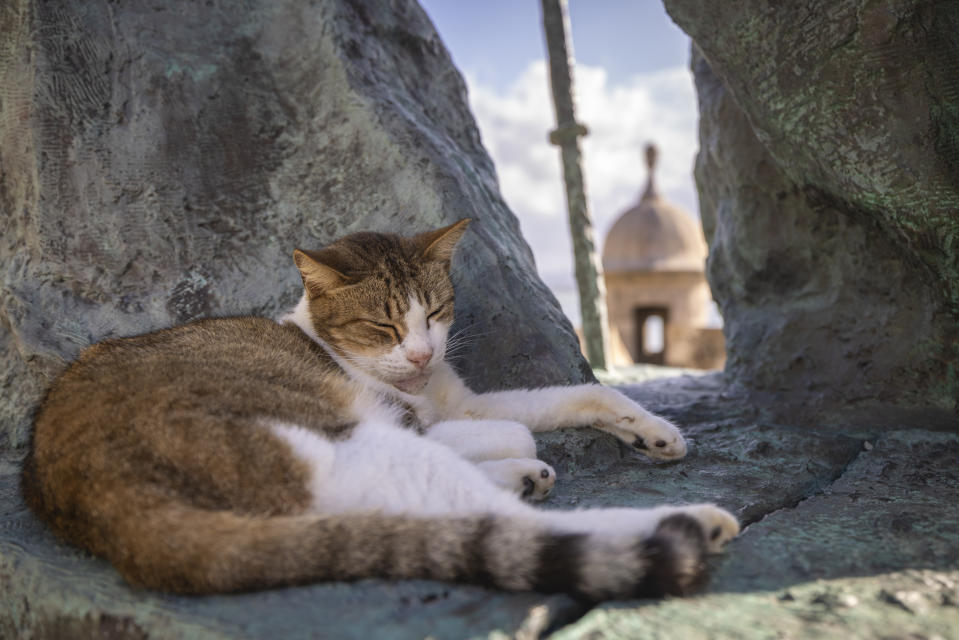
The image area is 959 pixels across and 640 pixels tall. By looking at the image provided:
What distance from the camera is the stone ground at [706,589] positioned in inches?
60.1

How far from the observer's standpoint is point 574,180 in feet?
25.1

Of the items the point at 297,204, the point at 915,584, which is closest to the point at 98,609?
the point at 915,584

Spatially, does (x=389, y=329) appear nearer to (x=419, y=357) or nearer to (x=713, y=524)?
(x=419, y=357)

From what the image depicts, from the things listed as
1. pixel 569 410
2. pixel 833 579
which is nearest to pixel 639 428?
pixel 569 410

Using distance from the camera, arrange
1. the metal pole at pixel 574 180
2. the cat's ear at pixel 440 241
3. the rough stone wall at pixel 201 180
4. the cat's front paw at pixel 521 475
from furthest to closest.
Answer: the metal pole at pixel 574 180, the rough stone wall at pixel 201 180, the cat's ear at pixel 440 241, the cat's front paw at pixel 521 475

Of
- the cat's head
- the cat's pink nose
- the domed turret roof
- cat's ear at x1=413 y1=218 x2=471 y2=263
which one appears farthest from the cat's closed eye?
the domed turret roof

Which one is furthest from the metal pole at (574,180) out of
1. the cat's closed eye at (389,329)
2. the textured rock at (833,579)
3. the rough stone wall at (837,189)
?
the textured rock at (833,579)

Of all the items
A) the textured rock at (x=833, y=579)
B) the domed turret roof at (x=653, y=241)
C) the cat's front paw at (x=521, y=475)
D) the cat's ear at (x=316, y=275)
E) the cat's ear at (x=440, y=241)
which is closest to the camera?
the textured rock at (x=833, y=579)

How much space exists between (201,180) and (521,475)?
2492 millimetres

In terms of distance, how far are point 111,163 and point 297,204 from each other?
0.95 meters

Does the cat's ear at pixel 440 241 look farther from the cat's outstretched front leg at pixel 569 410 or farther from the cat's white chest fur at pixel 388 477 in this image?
the cat's white chest fur at pixel 388 477

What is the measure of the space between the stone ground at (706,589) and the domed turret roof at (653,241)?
12.3 metres

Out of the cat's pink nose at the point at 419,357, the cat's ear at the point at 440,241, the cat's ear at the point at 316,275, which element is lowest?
the cat's pink nose at the point at 419,357

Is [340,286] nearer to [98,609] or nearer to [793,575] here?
[98,609]
